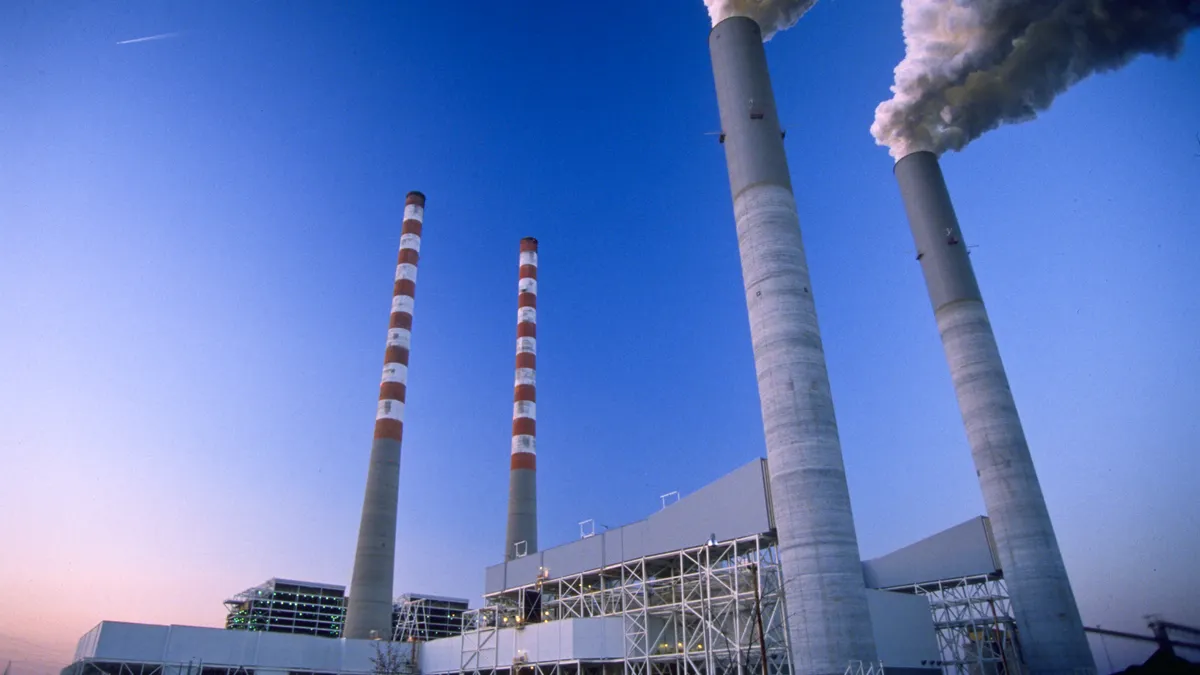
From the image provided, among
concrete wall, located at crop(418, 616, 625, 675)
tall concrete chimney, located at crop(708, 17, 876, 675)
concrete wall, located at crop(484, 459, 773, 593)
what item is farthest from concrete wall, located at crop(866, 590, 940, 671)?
concrete wall, located at crop(418, 616, 625, 675)

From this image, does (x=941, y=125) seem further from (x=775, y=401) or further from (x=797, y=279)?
(x=775, y=401)

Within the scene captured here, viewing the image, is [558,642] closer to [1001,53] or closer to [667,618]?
[667,618]

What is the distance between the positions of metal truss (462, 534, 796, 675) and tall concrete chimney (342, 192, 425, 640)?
12804mm

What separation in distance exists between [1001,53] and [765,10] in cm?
979

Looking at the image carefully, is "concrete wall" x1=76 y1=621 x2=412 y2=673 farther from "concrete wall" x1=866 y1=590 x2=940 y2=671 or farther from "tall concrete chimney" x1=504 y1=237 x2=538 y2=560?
"concrete wall" x1=866 y1=590 x2=940 y2=671

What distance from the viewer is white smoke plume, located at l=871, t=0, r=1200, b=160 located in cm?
2584

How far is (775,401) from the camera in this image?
24.4m

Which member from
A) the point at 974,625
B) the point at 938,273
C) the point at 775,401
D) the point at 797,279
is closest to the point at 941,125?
the point at 938,273

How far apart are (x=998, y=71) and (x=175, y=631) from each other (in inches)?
1824

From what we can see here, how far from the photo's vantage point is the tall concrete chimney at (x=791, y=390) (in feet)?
72.4

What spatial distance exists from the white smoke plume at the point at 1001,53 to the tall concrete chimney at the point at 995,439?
114 inches

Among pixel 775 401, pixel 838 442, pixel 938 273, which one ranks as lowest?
pixel 838 442

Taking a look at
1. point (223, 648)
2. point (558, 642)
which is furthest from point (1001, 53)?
point (223, 648)

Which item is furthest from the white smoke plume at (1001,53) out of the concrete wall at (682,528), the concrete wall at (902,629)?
the concrete wall at (902,629)
